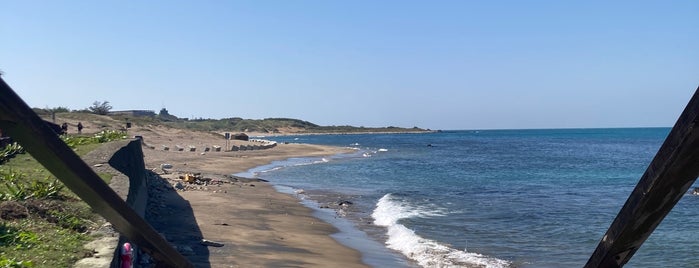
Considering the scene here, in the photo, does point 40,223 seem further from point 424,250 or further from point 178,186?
point 178,186

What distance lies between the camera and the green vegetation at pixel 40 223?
5.45 meters

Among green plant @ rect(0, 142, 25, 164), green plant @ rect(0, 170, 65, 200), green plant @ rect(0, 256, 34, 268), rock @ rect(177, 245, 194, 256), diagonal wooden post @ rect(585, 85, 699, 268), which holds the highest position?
diagonal wooden post @ rect(585, 85, 699, 268)

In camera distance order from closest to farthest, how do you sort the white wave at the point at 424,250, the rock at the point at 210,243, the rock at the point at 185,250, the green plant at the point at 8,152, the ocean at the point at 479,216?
the rock at the point at 185,250 → the green plant at the point at 8,152 → the rock at the point at 210,243 → the white wave at the point at 424,250 → the ocean at the point at 479,216

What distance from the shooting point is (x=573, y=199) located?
25188 millimetres

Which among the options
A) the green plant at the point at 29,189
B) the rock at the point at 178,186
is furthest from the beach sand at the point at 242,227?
the green plant at the point at 29,189

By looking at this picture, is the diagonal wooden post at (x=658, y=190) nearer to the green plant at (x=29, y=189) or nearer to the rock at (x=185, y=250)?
the green plant at (x=29, y=189)

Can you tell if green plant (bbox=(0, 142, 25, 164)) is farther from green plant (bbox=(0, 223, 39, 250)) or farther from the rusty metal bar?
the rusty metal bar

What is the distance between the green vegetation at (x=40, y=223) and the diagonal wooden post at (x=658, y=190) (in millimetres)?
4347

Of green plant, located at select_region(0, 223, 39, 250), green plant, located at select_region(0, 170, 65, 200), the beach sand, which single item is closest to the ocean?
the beach sand

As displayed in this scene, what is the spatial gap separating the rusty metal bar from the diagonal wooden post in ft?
3.96

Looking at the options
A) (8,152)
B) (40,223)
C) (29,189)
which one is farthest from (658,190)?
(8,152)

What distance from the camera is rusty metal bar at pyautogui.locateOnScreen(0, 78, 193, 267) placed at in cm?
131

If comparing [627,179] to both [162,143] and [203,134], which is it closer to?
[162,143]

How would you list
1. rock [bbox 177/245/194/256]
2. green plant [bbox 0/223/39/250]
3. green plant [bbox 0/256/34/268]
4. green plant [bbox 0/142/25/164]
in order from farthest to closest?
1. green plant [bbox 0/142/25/164]
2. rock [bbox 177/245/194/256]
3. green plant [bbox 0/223/39/250]
4. green plant [bbox 0/256/34/268]
